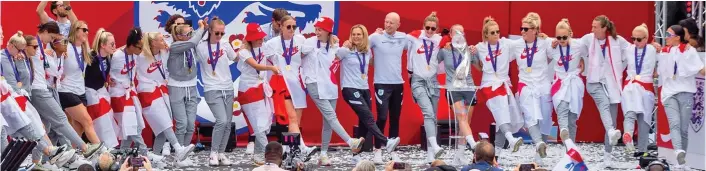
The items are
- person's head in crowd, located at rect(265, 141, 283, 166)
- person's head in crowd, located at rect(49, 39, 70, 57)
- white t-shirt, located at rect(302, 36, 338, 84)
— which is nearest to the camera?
person's head in crowd, located at rect(265, 141, 283, 166)

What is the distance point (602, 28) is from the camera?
1549cm

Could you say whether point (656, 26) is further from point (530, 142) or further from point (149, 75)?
point (149, 75)

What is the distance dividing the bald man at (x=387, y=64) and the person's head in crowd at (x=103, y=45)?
2.61 m

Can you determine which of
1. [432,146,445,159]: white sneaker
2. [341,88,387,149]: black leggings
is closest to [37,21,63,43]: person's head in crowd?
[341,88,387,149]: black leggings

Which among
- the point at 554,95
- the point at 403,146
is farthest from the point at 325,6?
the point at 554,95

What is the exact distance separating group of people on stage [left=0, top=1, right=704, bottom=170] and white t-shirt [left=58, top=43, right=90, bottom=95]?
1cm

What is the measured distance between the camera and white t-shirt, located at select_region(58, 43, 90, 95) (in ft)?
48.2

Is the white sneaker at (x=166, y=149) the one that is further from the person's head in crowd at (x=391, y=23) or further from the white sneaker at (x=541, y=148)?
the white sneaker at (x=541, y=148)

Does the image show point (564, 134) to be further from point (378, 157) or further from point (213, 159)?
point (213, 159)

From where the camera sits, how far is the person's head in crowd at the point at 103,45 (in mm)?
14727

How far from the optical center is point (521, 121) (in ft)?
50.9

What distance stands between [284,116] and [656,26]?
4.70 meters

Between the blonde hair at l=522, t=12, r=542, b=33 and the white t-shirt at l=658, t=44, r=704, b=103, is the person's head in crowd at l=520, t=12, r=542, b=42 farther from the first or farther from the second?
the white t-shirt at l=658, t=44, r=704, b=103

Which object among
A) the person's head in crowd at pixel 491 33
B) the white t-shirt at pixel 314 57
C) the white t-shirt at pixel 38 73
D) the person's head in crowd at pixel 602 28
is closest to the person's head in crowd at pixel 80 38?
the white t-shirt at pixel 38 73
